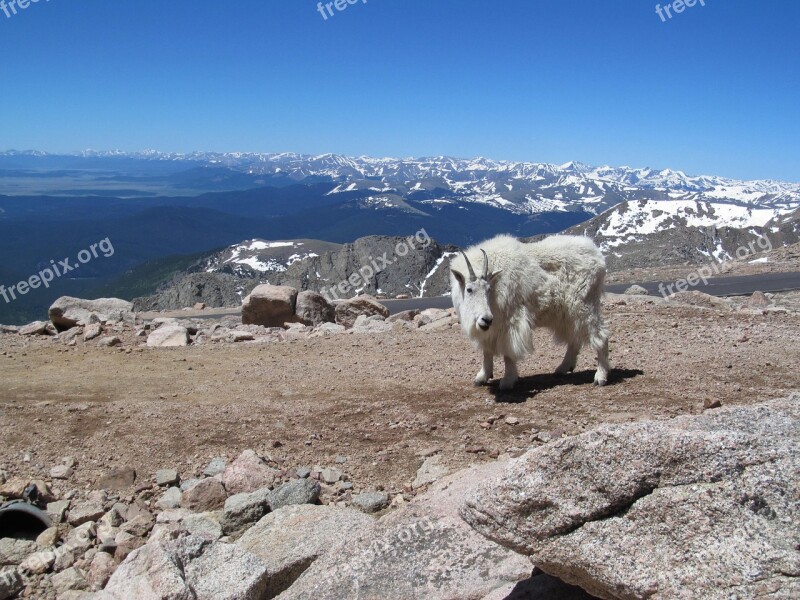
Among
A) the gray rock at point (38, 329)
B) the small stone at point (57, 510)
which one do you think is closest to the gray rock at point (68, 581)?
the small stone at point (57, 510)

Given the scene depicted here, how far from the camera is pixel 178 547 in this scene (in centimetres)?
650

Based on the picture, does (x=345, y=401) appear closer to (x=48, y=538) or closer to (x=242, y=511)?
(x=242, y=511)

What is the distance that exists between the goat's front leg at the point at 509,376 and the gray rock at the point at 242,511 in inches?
182

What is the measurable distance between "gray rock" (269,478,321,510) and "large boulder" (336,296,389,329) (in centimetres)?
1523

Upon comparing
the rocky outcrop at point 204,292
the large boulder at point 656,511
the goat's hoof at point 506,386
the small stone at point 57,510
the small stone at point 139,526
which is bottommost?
the rocky outcrop at point 204,292

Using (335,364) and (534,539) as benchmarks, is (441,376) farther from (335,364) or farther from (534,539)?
(534,539)

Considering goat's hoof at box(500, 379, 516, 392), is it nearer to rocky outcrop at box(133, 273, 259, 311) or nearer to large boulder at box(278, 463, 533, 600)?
large boulder at box(278, 463, 533, 600)

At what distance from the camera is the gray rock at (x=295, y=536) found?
614cm

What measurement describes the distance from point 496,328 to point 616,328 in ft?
19.8

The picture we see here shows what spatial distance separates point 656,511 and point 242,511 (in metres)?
5.25

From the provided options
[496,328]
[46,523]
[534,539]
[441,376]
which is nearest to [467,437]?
[496,328]

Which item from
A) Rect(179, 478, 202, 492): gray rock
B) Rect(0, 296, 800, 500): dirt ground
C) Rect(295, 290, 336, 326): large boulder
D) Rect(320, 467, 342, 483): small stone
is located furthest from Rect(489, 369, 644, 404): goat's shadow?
Rect(295, 290, 336, 326): large boulder

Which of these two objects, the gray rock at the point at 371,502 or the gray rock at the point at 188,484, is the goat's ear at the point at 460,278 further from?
the gray rock at the point at 188,484

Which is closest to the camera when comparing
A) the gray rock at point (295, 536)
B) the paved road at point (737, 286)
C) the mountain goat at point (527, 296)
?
the gray rock at point (295, 536)
